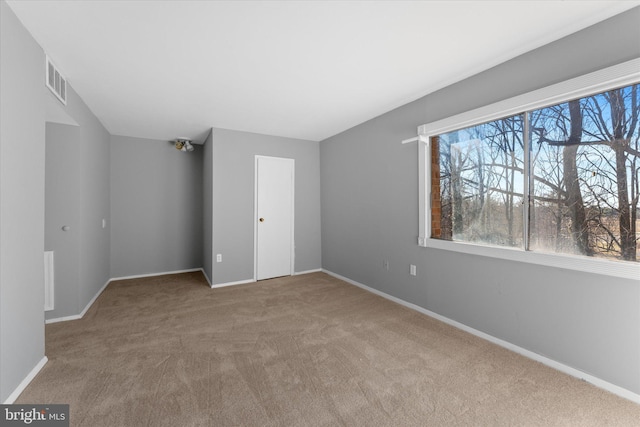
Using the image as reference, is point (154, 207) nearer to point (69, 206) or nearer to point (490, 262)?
point (69, 206)

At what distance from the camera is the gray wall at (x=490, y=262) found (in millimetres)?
1731

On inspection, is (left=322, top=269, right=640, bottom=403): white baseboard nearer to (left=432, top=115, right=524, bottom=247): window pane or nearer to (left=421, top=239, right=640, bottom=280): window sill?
(left=421, top=239, right=640, bottom=280): window sill

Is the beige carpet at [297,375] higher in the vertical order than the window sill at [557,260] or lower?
lower

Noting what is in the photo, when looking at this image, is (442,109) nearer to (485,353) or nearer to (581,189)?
(581,189)

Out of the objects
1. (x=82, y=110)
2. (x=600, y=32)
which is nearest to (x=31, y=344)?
(x=82, y=110)

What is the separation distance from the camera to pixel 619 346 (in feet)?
5.62

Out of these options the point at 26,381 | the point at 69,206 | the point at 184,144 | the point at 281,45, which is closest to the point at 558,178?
the point at 281,45

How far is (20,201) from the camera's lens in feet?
5.65

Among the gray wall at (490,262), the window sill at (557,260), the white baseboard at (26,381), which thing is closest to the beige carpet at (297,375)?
the white baseboard at (26,381)

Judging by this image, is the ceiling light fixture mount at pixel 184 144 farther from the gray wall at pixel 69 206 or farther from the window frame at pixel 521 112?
the window frame at pixel 521 112

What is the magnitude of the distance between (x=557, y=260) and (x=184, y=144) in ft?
17.3

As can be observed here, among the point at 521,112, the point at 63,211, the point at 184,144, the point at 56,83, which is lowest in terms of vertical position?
the point at 63,211

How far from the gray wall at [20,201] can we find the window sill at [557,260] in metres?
3.36

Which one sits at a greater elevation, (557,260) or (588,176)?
(588,176)
